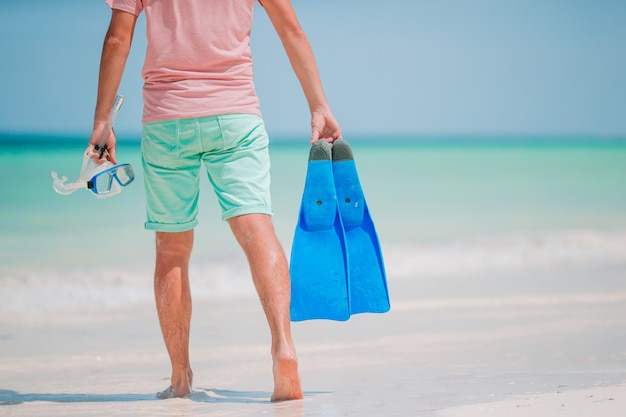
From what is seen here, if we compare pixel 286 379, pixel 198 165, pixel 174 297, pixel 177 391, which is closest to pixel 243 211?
pixel 198 165

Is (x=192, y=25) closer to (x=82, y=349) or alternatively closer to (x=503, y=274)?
→ (x=82, y=349)

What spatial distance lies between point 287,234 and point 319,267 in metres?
5.42

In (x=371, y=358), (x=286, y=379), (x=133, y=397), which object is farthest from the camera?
(x=371, y=358)

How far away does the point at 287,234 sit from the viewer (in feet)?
26.1

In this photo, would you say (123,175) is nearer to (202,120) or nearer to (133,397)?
(202,120)

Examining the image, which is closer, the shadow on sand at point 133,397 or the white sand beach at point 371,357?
the white sand beach at point 371,357

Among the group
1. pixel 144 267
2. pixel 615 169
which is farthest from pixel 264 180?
pixel 615 169

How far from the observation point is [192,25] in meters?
2.31

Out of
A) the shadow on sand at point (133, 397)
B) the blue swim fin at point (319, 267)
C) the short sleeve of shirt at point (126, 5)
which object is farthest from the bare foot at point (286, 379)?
the short sleeve of shirt at point (126, 5)

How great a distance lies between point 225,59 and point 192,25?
0.12m

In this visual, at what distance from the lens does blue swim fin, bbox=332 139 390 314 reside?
251cm

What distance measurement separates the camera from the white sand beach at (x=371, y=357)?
2.26 m

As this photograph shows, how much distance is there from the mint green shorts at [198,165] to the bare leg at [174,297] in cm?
8

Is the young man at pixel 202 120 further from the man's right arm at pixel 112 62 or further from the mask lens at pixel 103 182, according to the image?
the mask lens at pixel 103 182
